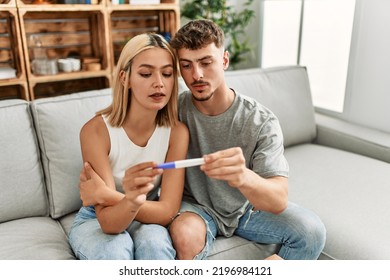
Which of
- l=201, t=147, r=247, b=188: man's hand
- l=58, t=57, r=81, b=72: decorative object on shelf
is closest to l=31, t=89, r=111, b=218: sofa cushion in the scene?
l=201, t=147, r=247, b=188: man's hand

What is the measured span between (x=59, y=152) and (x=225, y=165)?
0.71 meters

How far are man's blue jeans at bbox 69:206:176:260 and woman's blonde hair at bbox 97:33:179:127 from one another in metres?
0.31

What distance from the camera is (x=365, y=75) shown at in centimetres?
202

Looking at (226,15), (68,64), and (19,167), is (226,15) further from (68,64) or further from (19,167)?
(19,167)

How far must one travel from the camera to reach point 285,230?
44.4 inches

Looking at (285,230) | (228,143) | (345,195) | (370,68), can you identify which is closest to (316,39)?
(370,68)

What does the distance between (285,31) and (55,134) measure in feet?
6.22

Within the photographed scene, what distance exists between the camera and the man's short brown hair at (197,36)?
108cm

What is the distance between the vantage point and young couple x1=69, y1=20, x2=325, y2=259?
1033 mm

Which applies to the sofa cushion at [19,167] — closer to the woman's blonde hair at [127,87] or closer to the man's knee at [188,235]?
the woman's blonde hair at [127,87]

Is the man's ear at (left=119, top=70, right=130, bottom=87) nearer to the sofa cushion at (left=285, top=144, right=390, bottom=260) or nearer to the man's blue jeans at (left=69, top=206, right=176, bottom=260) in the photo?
the man's blue jeans at (left=69, top=206, right=176, bottom=260)

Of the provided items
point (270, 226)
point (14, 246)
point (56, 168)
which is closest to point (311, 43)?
point (270, 226)

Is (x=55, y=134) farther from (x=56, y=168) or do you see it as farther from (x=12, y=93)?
Result: (x=12, y=93)

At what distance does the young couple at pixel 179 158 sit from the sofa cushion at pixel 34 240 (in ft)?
0.23
